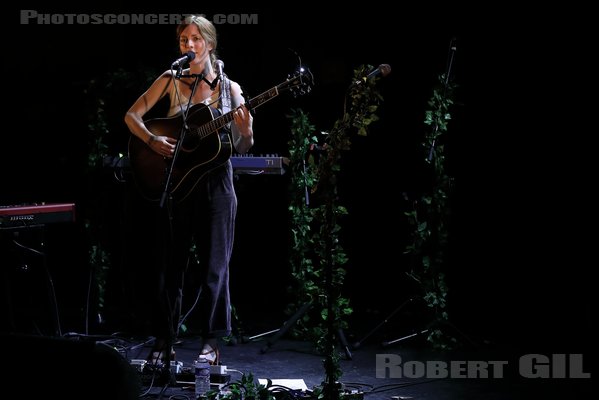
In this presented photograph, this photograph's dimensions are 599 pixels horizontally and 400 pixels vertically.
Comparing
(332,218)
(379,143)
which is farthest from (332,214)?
(379,143)

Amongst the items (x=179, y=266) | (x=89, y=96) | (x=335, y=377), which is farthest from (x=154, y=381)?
(x=89, y=96)

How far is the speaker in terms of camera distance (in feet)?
3.65

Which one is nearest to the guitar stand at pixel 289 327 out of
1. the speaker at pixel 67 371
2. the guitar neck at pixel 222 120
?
the guitar neck at pixel 222 120

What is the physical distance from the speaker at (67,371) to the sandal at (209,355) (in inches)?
109

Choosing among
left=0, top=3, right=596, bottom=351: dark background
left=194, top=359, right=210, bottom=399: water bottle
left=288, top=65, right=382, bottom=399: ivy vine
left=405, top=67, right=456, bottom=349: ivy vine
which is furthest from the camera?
left=0, top=3, right=596, bottom=351: dark background

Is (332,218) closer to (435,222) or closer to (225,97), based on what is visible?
(225,97)

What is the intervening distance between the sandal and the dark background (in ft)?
5.16

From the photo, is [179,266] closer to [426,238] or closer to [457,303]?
[426,238]

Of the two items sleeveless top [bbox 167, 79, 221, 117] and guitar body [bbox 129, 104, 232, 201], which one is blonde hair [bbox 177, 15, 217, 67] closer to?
sleeveless top [bbox 167, 79, 221, 117]

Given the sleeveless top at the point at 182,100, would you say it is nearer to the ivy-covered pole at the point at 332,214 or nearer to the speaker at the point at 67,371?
the ivy-covered pole at the point at 332,214

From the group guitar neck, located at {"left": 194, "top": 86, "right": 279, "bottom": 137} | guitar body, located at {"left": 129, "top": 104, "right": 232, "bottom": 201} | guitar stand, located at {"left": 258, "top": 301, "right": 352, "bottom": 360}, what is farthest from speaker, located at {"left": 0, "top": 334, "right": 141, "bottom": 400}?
guitar stand, located at {"left": 258, "top": 301, "right": 352, "bottom": 360}

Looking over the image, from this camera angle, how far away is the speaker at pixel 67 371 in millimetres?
1111

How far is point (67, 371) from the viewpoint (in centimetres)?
112

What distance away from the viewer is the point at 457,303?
5.78 metres
